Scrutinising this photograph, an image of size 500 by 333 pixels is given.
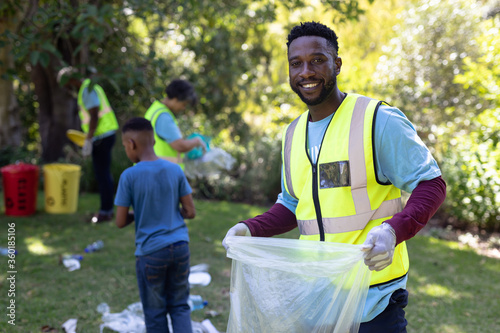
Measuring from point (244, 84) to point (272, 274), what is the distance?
39.1 ft

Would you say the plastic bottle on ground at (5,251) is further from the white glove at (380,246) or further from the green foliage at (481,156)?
the green foliage at (481,156)

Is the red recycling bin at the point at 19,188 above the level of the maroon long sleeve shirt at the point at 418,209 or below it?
below

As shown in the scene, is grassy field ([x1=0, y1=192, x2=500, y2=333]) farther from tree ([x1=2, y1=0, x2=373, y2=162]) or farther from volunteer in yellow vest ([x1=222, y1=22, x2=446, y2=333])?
volunteer in yellow vest ([x1=222, y1=22, x2=446, y2=333])

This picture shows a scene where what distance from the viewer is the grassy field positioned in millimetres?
3842

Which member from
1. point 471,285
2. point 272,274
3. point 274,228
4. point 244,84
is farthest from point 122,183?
point 244,84

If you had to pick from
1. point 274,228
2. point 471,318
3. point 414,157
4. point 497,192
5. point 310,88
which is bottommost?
point 471,318

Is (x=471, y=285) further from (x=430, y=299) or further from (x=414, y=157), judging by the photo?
(x=414, y=157)

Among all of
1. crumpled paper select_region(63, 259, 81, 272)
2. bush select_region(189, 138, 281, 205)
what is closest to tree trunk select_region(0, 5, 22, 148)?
bush select_region(189, 138, 281, 205)

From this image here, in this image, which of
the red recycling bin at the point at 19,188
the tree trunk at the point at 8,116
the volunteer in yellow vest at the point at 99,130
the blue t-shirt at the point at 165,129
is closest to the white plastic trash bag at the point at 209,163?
the blue t-shirt at the point at 165,129

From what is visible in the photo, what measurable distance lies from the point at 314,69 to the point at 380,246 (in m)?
0.74

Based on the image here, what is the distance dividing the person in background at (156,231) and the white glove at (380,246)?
1756mm

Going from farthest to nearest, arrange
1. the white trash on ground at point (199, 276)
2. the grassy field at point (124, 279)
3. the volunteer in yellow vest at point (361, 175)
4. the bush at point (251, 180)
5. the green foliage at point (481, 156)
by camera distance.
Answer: the bush at point (251, 180)
the green foliage at point (481, 156)
the white trash on ground at point (199, 276)
the grassy field at point (124, 279)
the volunteer in yellow vest at point (361, 175)

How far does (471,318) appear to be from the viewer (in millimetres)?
3945

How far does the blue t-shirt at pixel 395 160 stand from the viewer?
1568mm
